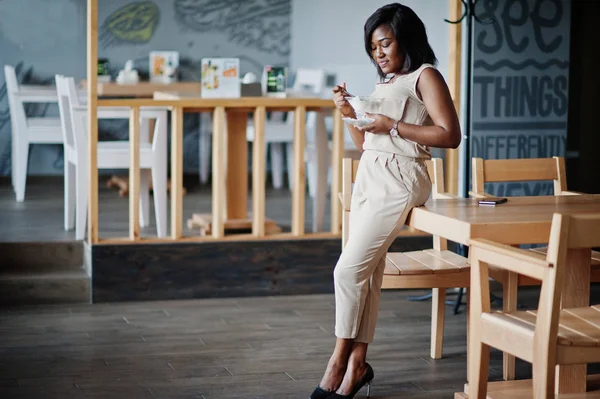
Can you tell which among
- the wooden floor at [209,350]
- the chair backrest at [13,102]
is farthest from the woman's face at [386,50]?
the chair backrest at [13,102]

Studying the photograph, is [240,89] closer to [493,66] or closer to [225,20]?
[493,66]

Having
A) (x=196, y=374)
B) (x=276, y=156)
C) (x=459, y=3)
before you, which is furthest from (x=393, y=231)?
(x=276, y=156)

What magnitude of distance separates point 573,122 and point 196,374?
4514mm

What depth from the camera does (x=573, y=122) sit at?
7570 mm

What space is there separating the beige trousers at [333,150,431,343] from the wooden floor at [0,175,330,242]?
2.65 m

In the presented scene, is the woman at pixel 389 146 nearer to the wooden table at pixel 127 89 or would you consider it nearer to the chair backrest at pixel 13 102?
the chair backrest at pixel 13 102

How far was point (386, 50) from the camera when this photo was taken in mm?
3453

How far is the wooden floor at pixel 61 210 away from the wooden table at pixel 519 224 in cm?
284

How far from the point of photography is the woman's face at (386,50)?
3.43 meters

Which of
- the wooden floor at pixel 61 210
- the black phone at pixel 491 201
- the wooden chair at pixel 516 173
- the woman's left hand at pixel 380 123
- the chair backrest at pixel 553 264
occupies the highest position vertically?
the woman's left hand at pixel 380 123

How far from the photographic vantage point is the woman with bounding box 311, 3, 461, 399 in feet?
11.2

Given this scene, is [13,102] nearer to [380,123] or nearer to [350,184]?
[350,184]

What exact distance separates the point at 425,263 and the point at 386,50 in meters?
1.06

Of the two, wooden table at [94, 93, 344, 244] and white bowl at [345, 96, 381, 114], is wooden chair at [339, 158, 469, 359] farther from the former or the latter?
wooden table at [94, 93, 344, 244]
